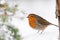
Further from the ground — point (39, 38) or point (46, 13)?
point (46, 13)

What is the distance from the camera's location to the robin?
128 centimetres

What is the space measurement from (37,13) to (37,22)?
7cm

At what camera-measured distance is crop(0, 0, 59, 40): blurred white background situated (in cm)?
130

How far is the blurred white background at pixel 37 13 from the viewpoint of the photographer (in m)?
1.30

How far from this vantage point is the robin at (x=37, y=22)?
4.20 ft

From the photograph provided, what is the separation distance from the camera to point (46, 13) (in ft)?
4.34

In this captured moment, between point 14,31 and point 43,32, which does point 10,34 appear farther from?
point 43,32

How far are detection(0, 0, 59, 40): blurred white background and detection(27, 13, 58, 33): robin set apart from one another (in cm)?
3

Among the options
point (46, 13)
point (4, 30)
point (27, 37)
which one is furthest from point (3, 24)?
point (46, 13)

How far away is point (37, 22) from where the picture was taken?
1280mm

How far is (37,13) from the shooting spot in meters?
1.32

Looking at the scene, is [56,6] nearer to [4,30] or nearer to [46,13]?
[46,13]

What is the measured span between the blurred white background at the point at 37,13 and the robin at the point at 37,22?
25mm

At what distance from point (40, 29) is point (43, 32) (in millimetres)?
29
